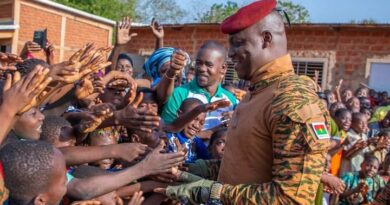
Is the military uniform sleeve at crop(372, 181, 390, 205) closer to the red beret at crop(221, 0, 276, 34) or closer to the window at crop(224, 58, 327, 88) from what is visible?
the red beret at crop(221, 0, 276, 34)

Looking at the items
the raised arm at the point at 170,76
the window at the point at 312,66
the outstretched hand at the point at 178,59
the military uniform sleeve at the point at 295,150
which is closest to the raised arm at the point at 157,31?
the raised arm at the point at 170,76

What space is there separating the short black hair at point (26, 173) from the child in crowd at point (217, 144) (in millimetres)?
1691

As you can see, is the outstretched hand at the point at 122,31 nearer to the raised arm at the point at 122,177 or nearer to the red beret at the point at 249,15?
the raised arm at the point at 122,177

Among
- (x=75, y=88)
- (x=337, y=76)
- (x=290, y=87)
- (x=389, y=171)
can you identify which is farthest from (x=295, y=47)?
(x=290, y=87)

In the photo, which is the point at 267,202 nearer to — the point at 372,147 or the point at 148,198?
the point at 148,198

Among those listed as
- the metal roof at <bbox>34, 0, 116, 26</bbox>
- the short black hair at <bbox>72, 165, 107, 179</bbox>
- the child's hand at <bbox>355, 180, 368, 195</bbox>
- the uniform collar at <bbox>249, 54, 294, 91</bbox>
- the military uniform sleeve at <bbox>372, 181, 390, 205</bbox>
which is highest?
the metal roof at <bbox>34, 0, 116, 26</bbox>

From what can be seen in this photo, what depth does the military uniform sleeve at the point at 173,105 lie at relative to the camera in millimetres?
4137

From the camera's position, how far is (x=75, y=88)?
3.50 m

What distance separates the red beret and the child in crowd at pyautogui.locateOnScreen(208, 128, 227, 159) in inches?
59.9

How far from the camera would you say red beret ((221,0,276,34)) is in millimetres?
2250

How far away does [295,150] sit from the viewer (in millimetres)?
2039

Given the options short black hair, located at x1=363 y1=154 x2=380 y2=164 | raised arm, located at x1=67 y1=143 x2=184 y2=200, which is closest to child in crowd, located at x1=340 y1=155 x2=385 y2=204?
short black hair, located at x1=363 y1=154 x2=380 y2=164

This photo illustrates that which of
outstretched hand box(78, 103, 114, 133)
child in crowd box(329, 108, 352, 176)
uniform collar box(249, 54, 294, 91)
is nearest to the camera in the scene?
uniform collar box(249, 54, 294, 91)

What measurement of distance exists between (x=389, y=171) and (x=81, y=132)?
3561mm
